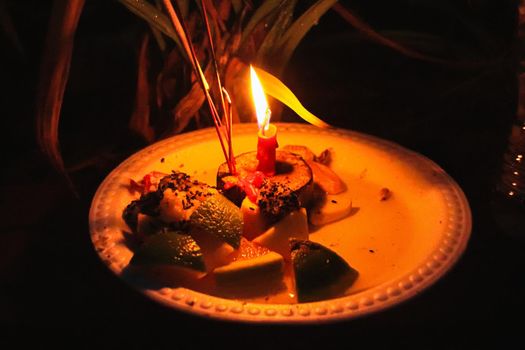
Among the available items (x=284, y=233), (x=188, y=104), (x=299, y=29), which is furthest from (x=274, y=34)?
(x=284, y=233)

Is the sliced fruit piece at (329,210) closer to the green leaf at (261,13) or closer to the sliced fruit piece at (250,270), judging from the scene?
the sliced fruit piece at (250,270)

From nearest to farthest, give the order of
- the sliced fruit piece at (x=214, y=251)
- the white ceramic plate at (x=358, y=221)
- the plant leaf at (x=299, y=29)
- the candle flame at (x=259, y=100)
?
the white ceramic plate at (x=358, y=221) < the sliced fruit piece at (x=214, y=251) < the candle flame at (x=259, y=100) < the plant leaf at (x=299, y=29)

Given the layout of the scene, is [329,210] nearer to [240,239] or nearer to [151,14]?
[240,239]

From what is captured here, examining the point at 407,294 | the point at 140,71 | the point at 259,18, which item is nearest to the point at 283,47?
the point at 259,18

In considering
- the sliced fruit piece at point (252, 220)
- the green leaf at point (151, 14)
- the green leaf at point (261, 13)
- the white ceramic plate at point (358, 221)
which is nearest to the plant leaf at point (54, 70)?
the white ceramic plate at point (358, 221)

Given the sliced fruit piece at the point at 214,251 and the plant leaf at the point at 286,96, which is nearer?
the sliced fruit piece at the point at 214,251

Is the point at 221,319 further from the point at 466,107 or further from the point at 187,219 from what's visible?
the point at 466,107
